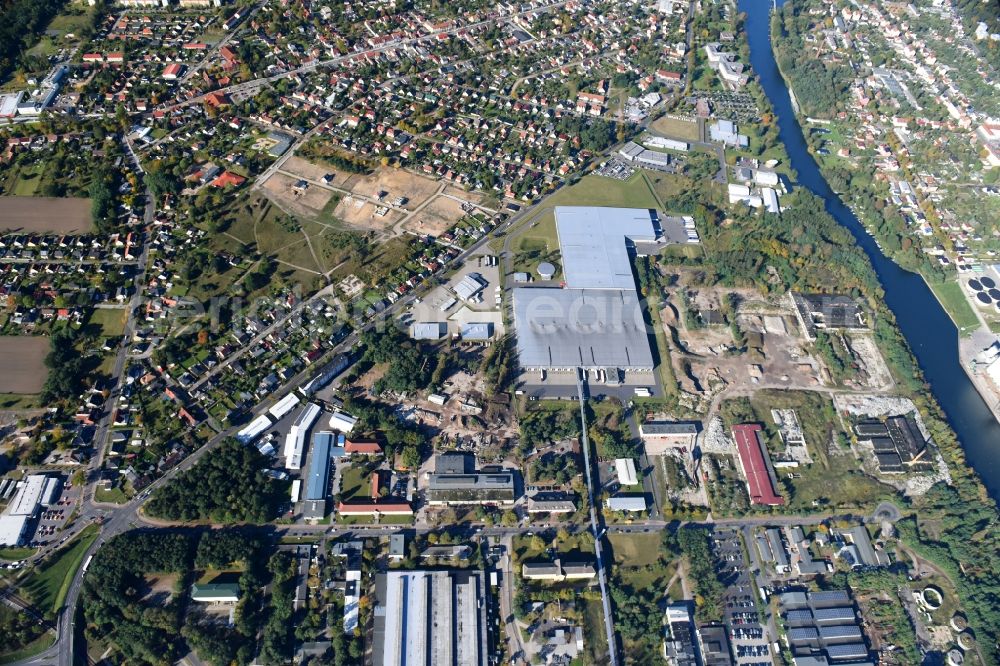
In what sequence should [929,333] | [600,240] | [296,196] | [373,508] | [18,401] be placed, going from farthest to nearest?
[296,196] → [600,240] → [929,333] → [18,401] → [373,508]

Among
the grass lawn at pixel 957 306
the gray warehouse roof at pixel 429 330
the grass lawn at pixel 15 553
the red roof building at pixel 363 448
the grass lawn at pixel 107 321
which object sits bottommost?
the grass lawn at pixel 15 553

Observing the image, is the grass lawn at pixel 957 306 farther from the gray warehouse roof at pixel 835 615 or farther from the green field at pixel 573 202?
the gray warehouse roof at pixel 835 615

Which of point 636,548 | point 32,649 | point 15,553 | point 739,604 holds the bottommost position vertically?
point 32,649

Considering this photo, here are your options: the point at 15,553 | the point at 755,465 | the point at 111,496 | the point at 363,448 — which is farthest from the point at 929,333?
the point at 15,553

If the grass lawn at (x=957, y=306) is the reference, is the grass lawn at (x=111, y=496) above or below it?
below

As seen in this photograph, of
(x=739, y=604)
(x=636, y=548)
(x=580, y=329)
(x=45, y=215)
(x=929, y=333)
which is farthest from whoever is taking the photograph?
(x=929, y=333)

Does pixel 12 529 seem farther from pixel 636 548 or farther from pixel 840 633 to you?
pixel 840 633

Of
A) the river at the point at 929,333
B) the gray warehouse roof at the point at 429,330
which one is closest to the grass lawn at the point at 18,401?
the gray warehouse roof at the point at 429,330

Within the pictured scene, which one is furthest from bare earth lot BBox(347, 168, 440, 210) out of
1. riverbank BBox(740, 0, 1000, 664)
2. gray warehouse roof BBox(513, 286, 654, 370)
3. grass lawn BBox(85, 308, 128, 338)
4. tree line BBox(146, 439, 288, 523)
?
riverbank BBox(740, 0, 1000, 664)
